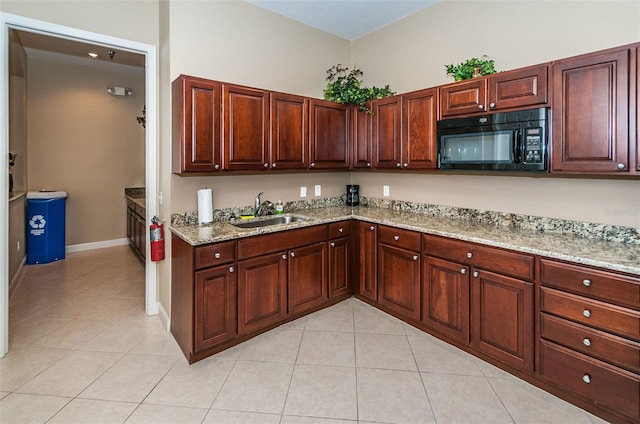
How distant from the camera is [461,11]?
3.08 m

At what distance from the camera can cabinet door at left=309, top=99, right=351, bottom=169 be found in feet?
11.1

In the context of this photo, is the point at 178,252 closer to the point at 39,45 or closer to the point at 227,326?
the point at 227,326

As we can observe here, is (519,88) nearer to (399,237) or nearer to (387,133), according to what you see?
(387,133)

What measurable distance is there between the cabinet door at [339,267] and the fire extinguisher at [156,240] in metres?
1.57

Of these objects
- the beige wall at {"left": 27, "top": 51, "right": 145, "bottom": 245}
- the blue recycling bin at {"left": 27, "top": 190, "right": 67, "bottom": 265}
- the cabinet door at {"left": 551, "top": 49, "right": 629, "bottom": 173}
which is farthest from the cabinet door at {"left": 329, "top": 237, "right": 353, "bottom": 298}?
the beige wall at {"left": 27, "top": 51, "right": 145, "bottom": 245}

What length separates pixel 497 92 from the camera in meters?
2.45

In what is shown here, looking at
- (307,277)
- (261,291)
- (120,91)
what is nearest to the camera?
(261,291)

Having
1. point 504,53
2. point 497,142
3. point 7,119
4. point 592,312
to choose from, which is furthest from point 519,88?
point 7,119

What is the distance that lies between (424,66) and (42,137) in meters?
5.80

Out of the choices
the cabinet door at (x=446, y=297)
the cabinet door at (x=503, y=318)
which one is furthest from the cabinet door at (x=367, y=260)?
the cabinet door at (x=503, y=318)

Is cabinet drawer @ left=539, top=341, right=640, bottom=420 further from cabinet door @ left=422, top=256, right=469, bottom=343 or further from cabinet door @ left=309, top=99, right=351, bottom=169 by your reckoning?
cabinet door @ left=309, top=99, right=351, bottom=169

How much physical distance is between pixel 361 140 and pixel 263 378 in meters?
2.51

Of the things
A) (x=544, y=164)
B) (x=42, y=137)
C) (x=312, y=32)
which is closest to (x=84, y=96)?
(x=42, y=137)

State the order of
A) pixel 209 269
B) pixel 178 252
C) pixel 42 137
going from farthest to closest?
pixel 42 137, pixel 178 252, pixel 209 269
